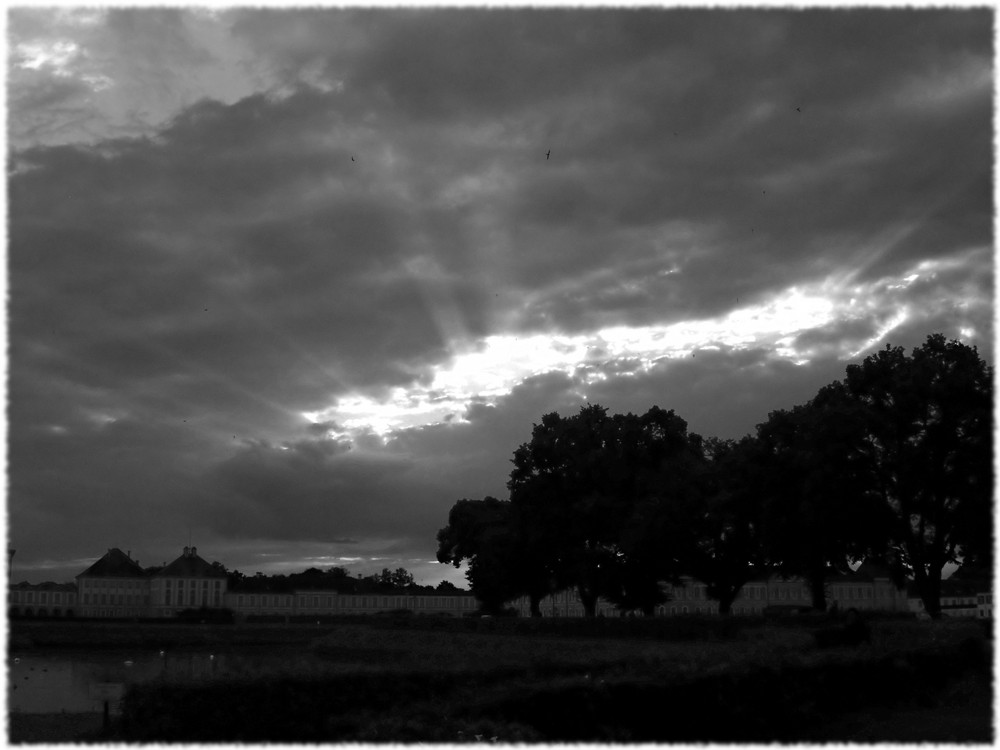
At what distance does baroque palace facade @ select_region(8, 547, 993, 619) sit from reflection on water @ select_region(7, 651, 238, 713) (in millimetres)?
68291

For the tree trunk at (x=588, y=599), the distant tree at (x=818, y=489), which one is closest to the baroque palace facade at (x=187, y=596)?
the tree trunk at (x=588, y=599)

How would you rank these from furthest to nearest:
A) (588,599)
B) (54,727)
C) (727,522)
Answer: (588,599) < (727,522) < (54,727)

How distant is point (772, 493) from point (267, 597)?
108 meters

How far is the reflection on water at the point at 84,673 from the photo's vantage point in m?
20.8

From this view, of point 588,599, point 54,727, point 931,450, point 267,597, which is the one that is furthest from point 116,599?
point 54,727

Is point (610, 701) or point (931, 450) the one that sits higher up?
point (931, 450)

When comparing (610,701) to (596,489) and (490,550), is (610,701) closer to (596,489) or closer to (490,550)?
(596,489)

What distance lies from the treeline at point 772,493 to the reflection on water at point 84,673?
23190 mm

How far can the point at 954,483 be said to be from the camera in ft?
150

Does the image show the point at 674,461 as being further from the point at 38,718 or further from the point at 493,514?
the point at 38,718

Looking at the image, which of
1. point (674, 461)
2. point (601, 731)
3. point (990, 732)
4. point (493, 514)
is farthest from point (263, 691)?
point (493, 514)

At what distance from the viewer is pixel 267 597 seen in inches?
5778

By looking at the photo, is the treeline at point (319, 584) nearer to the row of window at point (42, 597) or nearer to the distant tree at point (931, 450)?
the row of window at point (42, 597)

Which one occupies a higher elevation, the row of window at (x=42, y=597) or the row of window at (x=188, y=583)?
the row of window at (x=188, y=583)
